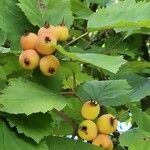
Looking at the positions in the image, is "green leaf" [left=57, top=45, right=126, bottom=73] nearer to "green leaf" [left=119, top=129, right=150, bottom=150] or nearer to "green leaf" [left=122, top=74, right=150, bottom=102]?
"green leaf" [left=119, top=129, right=150, bottom=150]

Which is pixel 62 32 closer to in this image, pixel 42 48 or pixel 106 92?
pixel 42 48

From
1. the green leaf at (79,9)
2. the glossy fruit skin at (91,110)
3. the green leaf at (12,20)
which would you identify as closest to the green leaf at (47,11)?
the green leaf at (12,20)

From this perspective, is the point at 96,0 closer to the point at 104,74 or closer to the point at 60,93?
the point at 104,74

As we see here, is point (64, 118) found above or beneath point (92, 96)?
beneath

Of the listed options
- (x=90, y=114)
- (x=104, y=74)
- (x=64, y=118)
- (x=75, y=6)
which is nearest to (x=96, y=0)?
(x=75, y=6)

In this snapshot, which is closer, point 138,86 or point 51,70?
point 51,70

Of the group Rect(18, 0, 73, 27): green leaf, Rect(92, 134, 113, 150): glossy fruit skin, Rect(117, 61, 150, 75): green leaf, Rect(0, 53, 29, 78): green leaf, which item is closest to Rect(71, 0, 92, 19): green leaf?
Rect(117, 61, 150, 75): green leaf

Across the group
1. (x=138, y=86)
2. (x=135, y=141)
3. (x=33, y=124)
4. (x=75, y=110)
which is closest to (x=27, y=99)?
(x=33, y=124)

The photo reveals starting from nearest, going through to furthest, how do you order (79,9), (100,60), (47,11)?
1. (100,60)
2. (47,11)
3. (79,9)
